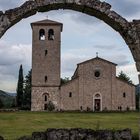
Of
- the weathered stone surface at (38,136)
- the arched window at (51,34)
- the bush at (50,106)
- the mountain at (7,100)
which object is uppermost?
the arched window at (51,34)

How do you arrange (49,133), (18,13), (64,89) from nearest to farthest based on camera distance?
(18,13)
(49,133)
(64,89)

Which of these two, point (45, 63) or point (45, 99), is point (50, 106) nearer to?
point (45, 99)

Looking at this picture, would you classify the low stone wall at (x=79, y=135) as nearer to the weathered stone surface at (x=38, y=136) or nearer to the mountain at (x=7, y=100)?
the weathered stone surface at (x=38, y=136)

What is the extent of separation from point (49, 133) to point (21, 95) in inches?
2387

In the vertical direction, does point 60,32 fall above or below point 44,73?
above

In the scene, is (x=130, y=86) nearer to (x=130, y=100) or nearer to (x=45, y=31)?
(x=130, y=100)

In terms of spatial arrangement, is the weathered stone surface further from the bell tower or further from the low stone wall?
the bell tower

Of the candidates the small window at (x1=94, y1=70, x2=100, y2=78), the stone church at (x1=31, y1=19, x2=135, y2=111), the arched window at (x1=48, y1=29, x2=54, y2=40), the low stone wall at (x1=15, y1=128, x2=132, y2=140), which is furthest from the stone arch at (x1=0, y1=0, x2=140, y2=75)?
the arched window at (x1=48, y1=29, x2=54, y2=40)

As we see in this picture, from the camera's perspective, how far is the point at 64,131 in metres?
11.1

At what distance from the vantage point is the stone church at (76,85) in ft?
191

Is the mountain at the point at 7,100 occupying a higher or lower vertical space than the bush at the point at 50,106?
higher

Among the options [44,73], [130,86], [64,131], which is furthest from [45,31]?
[64,131]

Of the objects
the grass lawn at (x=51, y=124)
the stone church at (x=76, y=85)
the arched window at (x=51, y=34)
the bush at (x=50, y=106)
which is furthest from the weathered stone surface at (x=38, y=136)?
the arched window at (x=51, y=34)

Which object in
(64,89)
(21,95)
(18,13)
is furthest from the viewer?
(21,95)
